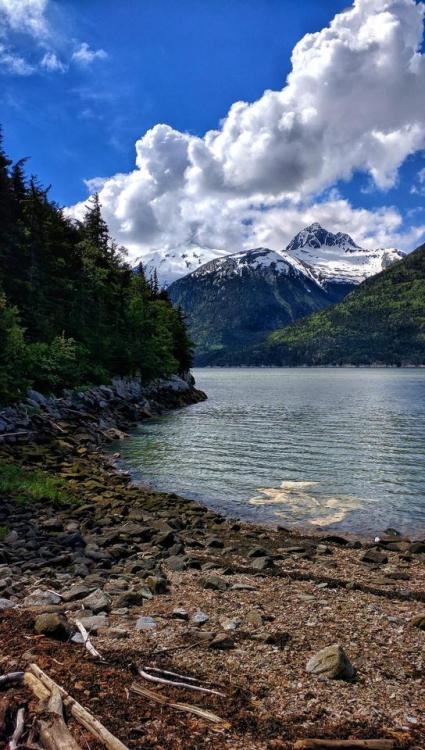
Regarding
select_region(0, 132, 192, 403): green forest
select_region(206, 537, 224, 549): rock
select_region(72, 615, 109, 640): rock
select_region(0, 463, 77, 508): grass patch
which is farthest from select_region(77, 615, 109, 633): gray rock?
select_region(0, 132, 192, 403): green forest

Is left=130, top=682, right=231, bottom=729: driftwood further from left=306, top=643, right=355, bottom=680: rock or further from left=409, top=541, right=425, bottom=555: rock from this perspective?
left=409, top=541, right=425, bottom=555: rock

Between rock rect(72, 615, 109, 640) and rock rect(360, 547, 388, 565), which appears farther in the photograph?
rock rect(360, 547, 388, 565)

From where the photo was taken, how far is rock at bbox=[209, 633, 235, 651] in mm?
8375

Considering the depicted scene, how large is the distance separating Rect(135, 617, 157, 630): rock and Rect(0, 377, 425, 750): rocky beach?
4.2 inches

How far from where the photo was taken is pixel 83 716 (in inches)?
227

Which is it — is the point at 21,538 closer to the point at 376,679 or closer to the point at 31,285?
the point at 376,679

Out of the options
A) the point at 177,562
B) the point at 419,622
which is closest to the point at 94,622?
the point at 177,562

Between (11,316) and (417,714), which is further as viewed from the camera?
(11,316)

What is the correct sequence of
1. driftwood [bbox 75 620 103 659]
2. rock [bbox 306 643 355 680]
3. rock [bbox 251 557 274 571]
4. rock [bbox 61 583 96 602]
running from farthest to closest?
rock [bbox 251 557 274 571]
rock [bbox 61 583 96 602]
driftwood [bbox 75 620 103 659]
rock [bbox 306 643 355 680]

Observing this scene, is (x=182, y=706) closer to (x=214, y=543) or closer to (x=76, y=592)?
(x=76, y=592)

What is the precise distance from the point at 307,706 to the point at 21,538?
1078 cm

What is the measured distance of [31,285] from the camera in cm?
4788

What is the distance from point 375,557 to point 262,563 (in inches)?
165

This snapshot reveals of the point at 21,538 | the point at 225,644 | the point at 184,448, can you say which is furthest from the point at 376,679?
the point at 184,448
